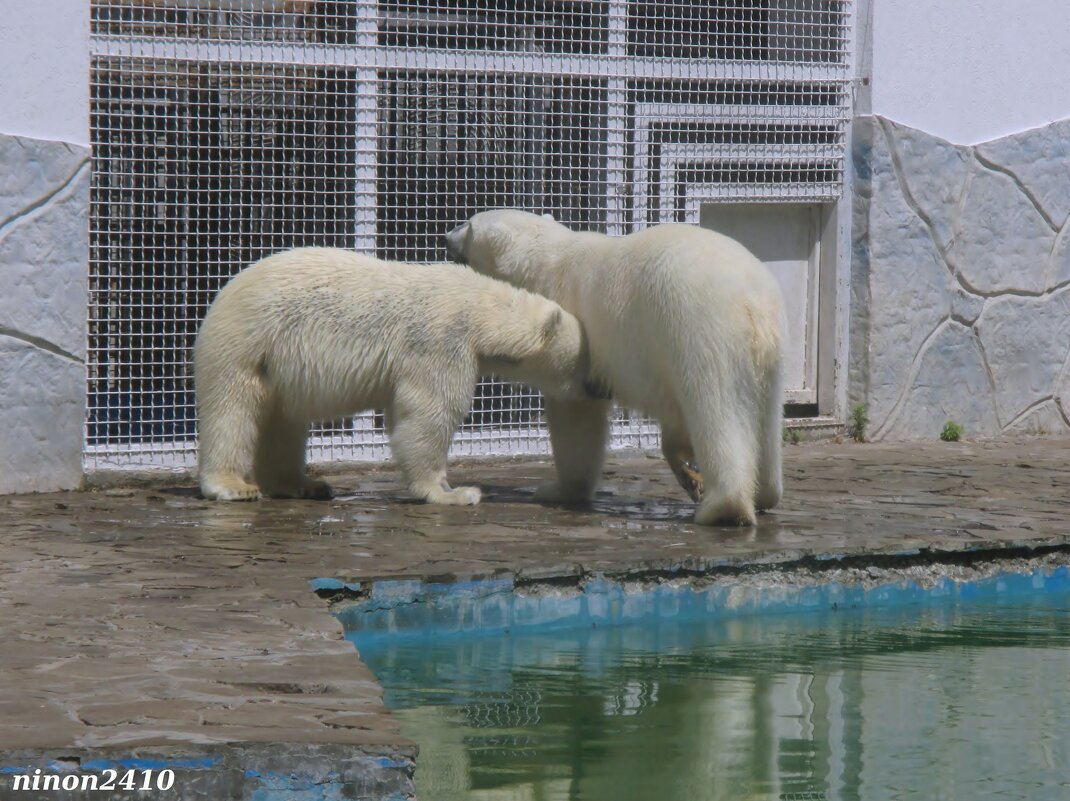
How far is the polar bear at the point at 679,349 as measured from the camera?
4.76m

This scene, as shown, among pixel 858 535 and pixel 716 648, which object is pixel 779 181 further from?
pixel 716 648

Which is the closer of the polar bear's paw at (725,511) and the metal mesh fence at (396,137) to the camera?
the polar bear's paw at (725,511)

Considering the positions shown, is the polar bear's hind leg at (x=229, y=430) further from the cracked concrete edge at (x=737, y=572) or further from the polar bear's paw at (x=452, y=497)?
the cracked concrete edge at (x=737, y=572)

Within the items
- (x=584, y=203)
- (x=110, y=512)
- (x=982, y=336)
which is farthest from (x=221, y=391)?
(x=982, y=336)

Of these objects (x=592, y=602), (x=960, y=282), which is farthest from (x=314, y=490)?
(x=960, y=282)

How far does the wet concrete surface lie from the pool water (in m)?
0.25

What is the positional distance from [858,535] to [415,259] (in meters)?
2.92

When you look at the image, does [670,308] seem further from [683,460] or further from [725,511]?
[683,460]

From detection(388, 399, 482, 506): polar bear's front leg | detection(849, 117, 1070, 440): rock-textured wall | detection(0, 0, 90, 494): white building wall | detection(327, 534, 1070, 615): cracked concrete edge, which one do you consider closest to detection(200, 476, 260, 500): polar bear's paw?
detection(388, 399, 482, 506): polar bear's front leg

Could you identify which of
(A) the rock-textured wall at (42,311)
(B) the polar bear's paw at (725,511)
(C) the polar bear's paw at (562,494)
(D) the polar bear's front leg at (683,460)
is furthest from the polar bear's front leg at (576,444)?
(A) the rock-textured wall at (42,311)

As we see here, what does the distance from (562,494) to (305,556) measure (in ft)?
5.14

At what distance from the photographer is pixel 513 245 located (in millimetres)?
5730

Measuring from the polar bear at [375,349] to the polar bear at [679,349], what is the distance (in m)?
0.20

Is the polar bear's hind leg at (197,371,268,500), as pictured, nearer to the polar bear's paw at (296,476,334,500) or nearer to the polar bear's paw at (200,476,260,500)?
the polar bear's paw at (200,476,260,500)
